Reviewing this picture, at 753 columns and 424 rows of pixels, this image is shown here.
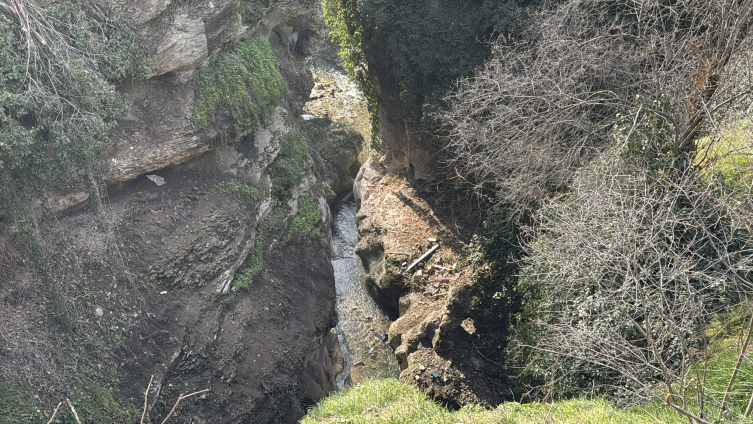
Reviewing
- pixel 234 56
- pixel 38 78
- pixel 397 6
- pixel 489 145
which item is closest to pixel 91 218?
pixel 38 78

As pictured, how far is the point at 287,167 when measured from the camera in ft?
40.4

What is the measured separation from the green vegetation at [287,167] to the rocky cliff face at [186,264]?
0.27 feet

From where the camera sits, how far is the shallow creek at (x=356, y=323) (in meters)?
11.0

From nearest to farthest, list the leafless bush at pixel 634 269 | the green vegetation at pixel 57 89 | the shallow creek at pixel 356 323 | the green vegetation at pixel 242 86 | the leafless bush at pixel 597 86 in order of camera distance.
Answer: the leafless bush at pixel 634 269 → the leafless bush at pixel 597 86 → the green vegetation at pixel 57 89 → the green vegetation at pixel 242 86 → the shallow creek at pixel 356 323

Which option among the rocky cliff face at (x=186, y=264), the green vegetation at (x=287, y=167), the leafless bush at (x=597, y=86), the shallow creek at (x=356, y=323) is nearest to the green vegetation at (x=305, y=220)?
the rocky cliff face at (x=186, y=264)

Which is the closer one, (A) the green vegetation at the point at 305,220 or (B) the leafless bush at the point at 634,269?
(B) the leafless bush at the point at 634,269

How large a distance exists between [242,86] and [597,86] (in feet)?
23.2

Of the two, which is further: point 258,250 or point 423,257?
point 423,257

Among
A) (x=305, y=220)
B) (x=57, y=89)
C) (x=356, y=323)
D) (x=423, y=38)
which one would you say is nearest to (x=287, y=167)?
(x=305, y=220)

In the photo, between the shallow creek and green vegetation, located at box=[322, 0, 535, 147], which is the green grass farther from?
green vegetation, located at box=[322, 0, 535, 147]

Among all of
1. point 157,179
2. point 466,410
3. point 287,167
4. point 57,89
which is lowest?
point 466,410

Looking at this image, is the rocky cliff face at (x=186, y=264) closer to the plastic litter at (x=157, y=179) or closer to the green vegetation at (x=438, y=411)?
the plastic litter at (x=157, y=179)

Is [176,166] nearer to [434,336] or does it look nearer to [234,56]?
[234,56]

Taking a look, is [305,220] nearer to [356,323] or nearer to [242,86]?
[356,323]
